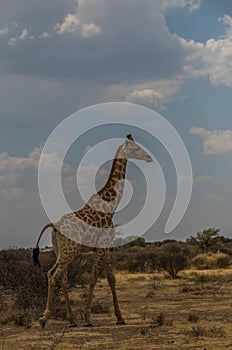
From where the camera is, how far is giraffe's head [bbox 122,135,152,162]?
12.1 meters

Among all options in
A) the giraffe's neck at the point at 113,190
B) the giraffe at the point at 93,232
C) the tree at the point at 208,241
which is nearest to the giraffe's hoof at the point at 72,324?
the giraffe at the point at 93,232

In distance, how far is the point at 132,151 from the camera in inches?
476

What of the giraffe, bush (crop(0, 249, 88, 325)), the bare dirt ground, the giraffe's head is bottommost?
the bare dirt ground

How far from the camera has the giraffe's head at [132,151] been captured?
39.6ft

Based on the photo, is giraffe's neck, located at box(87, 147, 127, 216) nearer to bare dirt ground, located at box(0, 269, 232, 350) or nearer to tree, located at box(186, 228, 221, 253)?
bare dirt ground, located at box(0, 269, 232, 350)

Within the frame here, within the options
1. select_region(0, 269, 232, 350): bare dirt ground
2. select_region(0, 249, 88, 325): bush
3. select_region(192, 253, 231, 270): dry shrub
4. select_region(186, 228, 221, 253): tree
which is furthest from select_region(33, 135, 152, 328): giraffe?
select_region(186, 228, 221, 253): tree

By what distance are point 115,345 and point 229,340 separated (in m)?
1.91

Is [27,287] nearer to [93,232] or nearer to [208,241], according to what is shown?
[93,232]

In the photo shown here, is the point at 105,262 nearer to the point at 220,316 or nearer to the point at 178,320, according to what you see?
the point at 178,320

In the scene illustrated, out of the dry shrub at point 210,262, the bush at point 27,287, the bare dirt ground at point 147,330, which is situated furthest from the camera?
the dry shrub at point 210,262

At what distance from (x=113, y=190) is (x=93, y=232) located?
1049 millimetres

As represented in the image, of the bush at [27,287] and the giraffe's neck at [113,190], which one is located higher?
the giraffe's neck at [113,190]

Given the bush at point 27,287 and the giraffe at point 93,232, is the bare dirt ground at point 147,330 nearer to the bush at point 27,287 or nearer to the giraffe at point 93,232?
the giraffe at point 93,232

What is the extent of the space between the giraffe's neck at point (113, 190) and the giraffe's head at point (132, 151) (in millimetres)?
143
